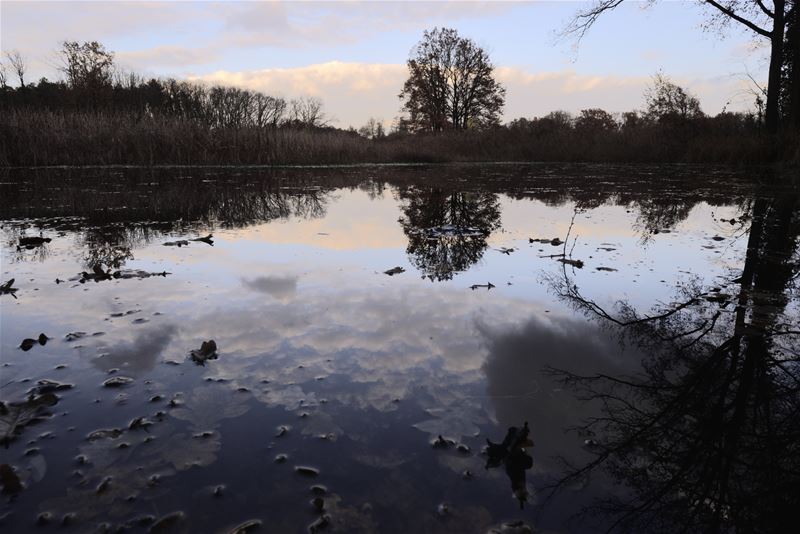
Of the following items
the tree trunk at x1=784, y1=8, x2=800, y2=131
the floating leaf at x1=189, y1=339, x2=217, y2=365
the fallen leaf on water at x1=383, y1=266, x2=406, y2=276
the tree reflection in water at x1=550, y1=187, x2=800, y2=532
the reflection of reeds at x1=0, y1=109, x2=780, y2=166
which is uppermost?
the tree trunk at x1=784, y1=8, x2=800, y2=131

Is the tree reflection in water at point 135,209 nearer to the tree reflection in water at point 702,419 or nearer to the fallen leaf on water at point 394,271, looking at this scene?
the fallen leaf on water at point 394,271

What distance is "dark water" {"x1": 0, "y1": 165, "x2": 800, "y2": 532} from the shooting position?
133 cm

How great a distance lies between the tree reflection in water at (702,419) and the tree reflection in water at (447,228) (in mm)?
1332

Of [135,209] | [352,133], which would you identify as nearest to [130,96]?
[352,133]

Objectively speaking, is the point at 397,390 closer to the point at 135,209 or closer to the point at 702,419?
the point at 702,419

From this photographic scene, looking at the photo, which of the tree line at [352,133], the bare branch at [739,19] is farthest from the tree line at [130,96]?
the bare branch at [739,19]

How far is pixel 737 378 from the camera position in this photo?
6.66 feet

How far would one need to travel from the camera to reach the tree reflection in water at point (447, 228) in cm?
416

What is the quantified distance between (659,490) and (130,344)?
91.1 inches

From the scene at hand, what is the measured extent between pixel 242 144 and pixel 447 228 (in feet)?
53.2

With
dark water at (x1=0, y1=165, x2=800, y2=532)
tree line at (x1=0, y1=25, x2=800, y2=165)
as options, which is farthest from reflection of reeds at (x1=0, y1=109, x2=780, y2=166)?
dark water at (x1=0, y1=165, x2=800, y2=532)

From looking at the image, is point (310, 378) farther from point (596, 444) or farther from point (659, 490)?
point (659, 490)

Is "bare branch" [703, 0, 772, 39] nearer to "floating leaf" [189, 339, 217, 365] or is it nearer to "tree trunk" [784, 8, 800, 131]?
"tree trunk" [784, 8, 800, 131]

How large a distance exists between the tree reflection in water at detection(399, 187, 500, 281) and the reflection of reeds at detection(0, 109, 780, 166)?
12.3 m
